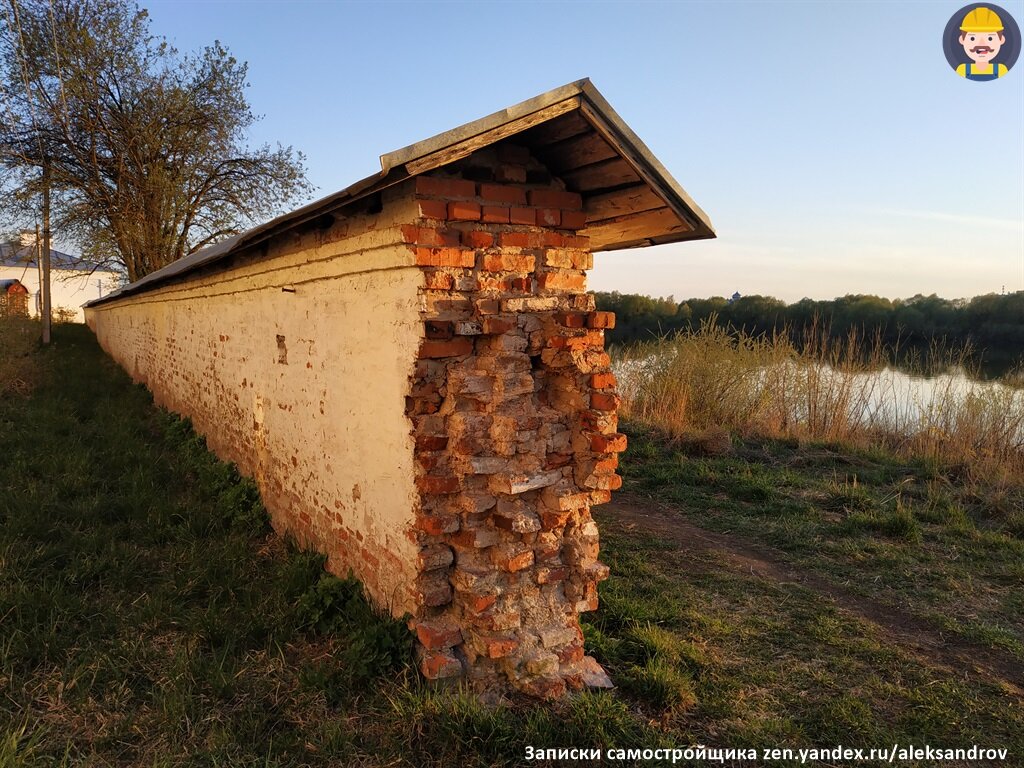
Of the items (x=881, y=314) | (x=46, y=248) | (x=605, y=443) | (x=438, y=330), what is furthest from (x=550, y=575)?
(x=881, y=314)

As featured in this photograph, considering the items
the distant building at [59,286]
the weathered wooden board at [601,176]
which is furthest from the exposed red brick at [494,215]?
the distant building at [59,286]

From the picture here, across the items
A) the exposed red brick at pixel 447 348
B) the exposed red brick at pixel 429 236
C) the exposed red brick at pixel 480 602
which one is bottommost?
the exposed red brick at pixel 480 602

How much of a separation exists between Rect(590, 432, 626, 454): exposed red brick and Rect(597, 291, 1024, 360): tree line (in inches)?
638

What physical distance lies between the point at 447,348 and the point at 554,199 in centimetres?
114

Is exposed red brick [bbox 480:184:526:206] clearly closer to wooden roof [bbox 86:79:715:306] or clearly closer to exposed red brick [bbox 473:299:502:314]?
wooden roof [bbox 86:79:715:306]

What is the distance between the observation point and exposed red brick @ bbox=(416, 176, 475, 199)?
2945 mm

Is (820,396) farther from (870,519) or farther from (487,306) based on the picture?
(487,306)

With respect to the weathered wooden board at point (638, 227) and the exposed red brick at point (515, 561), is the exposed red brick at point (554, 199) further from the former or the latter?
the exposed red brick at point (515, 561)

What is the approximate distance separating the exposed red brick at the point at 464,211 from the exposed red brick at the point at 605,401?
1.17 meters

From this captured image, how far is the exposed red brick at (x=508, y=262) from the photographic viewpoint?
10.4 ft

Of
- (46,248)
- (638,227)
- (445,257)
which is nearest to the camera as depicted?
(445,257)

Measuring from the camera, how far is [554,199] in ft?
11.3

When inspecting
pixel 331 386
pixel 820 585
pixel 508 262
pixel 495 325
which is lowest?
pixel 820 585

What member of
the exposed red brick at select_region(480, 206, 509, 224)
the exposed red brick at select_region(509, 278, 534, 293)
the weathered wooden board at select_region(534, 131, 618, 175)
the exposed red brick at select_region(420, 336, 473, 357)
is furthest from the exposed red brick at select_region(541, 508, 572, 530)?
the weathered wooden board at select_region(534, 131, 618, 175)
